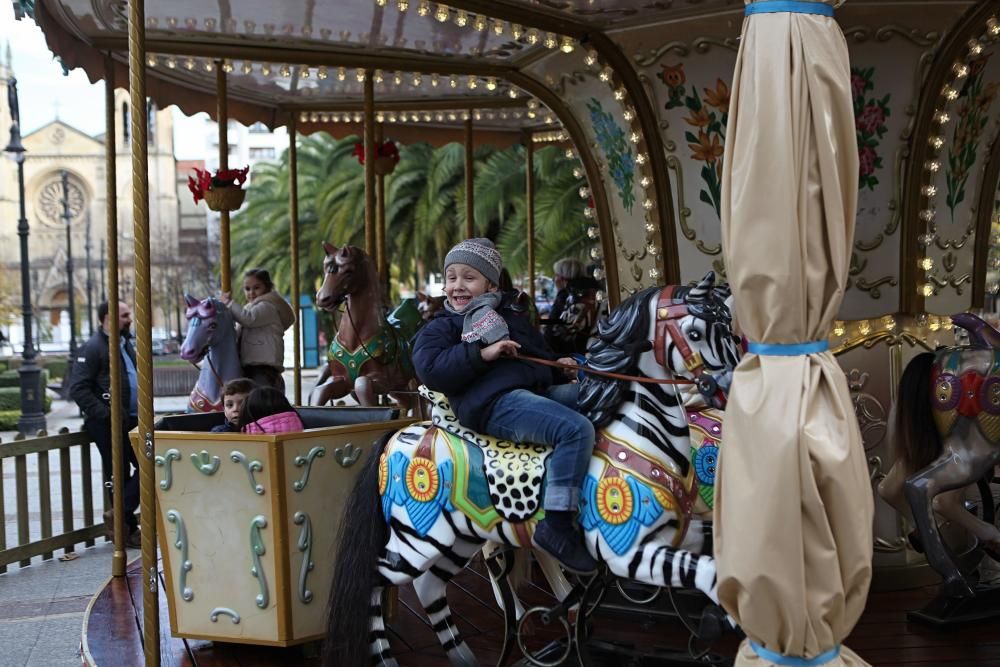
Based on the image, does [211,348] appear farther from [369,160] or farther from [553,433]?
[553,433]

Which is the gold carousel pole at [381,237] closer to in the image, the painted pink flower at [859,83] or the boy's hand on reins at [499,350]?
the painted pink flower at [859,83]

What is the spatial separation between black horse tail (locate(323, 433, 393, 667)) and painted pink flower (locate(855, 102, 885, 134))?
9.68ft

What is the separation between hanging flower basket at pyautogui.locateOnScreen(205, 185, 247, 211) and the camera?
7.09 meters

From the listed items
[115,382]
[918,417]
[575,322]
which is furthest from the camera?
[575,322]

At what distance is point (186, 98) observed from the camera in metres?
8.20

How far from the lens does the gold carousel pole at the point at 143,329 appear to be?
3451 millimetres

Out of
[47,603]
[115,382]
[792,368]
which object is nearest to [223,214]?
[115,382]

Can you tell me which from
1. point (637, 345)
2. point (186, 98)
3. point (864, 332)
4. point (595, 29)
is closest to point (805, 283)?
point (637, 345)

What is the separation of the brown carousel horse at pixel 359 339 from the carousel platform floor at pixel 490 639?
1803mm

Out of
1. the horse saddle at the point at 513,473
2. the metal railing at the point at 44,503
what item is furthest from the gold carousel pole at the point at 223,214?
the horse saddle at the point at 513,473

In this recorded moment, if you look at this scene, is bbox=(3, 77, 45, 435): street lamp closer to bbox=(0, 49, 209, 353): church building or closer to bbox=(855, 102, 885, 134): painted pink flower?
bbox=(855, 102, 885, 134): painted pink flower

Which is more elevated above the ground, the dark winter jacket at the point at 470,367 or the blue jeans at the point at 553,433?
the dark winter jacket at the point at 470,367

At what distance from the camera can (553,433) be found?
3.57m

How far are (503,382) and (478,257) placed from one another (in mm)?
441
